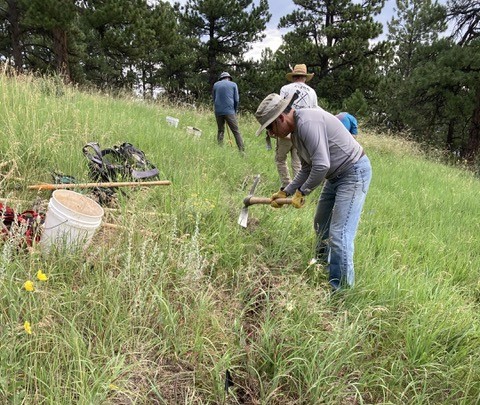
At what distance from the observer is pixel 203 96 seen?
19.3 meters

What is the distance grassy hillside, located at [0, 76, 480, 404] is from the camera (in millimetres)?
1432

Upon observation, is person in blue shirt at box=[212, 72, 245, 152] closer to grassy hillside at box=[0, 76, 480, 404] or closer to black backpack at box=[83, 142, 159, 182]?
black backpack at box=[83, 142, 159, 182]

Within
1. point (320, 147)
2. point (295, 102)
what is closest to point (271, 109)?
point (320, 147)

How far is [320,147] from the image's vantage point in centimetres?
222

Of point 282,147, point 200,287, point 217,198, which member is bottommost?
point 200,287

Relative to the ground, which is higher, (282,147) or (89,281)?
(282,147)

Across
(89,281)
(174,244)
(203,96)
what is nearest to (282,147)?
(174,244)

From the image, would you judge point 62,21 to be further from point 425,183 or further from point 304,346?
point 304,346

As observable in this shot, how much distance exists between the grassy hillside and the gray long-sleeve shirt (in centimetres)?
63

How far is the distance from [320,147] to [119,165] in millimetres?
1929

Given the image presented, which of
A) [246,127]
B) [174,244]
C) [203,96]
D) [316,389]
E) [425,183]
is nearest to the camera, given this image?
[316,389]

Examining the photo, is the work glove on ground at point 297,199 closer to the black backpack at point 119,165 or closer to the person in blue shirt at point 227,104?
the black backpack at point 119,165

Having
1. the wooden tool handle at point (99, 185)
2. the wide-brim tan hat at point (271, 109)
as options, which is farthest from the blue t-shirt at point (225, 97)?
the wide-brim tan hat at point (271, 109)

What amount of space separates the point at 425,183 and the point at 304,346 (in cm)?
570
